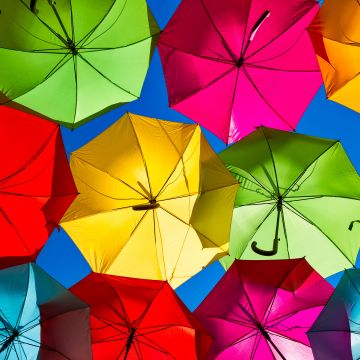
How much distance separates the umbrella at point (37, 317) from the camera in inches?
209

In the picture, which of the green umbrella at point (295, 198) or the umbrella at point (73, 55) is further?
the green umbrella at point (295, 198)

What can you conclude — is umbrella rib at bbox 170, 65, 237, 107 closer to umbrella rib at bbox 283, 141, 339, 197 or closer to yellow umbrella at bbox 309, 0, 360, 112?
yellow umbrella at bbox 309, 0, 360, 112

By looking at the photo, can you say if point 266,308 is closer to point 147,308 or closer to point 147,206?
point 147,308

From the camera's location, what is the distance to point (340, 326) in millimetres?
5789

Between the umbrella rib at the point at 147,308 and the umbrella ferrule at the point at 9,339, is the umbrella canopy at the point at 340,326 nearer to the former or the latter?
the umbrella rib at the point at 147,308

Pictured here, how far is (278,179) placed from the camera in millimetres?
6949

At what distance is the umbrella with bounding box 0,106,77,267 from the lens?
6000mm

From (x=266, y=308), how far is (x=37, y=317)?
3.37m

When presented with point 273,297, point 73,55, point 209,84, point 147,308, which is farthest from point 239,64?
point 147,308

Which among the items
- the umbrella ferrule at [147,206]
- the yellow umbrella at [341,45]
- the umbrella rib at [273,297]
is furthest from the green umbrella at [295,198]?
the umbrella ferrule at [147,206]

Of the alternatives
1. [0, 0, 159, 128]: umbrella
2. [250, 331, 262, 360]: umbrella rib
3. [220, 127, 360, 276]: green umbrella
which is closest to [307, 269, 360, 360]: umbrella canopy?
[250, 331, 262, 360]: umbrella rib

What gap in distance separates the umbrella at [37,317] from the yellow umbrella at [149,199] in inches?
47.3

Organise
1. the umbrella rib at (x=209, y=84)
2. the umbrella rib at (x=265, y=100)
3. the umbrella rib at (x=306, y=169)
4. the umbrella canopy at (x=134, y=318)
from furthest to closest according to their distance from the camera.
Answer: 1. the umbrella rib at (x=265, y=100)
2. the umbrella rib at (x=209, y=84)
3. the umbrella rib at (x=306, y=169)
4. the umbrella canopy at (x=134, y=318)

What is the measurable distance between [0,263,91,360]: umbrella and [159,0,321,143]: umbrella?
3.81 meters
